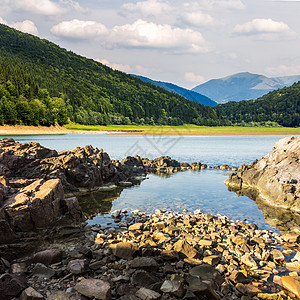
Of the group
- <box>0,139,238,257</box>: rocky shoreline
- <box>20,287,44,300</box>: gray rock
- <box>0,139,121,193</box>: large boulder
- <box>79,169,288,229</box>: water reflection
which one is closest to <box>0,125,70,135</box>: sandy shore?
<box>0,139,238,257</box>: rocky shoreline

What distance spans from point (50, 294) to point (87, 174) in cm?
1603

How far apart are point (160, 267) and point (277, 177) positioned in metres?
16.0

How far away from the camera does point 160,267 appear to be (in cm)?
946

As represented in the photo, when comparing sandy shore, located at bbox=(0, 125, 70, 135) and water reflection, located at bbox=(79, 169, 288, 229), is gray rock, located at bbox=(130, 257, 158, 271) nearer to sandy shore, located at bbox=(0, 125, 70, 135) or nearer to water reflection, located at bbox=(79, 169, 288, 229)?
water reflection, located at bbox=(79, 169, 288, 229)

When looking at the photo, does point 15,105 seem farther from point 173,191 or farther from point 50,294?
point 50,294

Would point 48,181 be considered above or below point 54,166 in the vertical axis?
above

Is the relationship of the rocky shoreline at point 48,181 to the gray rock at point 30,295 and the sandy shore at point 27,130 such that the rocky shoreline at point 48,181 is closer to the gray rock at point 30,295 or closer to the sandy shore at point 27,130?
the gray rock at point 30,295

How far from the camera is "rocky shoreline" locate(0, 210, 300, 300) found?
305 inches

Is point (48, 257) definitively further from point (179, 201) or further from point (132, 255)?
point (179, 201)

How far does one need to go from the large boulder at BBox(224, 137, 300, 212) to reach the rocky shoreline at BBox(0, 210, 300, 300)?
724 cm

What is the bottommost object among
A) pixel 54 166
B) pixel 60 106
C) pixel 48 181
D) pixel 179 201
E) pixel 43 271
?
pixel 179 201

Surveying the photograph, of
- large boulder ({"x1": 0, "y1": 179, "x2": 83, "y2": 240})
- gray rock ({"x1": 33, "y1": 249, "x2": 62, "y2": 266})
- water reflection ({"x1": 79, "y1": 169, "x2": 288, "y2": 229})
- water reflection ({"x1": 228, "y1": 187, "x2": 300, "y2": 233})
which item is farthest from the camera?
water reflection ({"x1": 79, "y1": 169, "x2": 288, "y2": 229})

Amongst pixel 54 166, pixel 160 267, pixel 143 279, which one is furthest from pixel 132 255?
pixel 54 166

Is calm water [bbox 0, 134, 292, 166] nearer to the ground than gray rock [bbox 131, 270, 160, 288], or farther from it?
nearer to the ground
